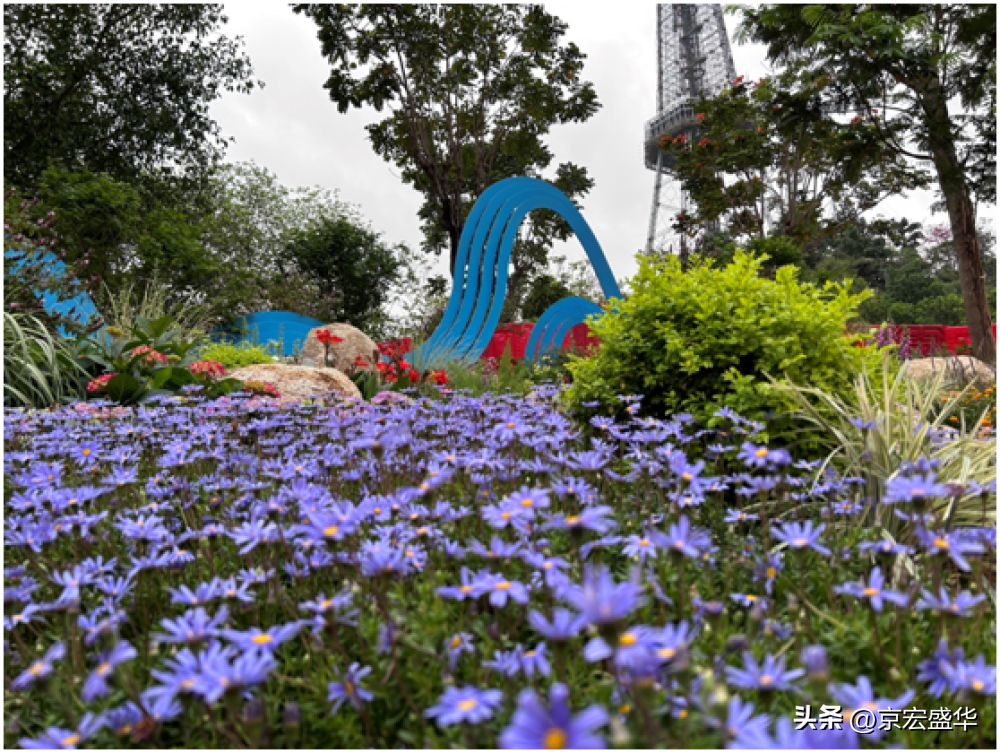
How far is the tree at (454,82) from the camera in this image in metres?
14.6

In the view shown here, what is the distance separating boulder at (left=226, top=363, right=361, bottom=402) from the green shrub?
49.3 inches

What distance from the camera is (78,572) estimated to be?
4.09ft

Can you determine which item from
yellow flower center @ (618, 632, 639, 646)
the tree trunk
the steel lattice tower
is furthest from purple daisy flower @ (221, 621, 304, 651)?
the steel lattice tower

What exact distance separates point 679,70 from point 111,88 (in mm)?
37548

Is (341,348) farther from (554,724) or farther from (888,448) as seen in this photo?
(554,724)

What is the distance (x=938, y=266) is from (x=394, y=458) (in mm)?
51385

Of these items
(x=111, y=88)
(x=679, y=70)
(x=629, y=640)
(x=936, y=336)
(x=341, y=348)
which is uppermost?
(x=679, y=70)

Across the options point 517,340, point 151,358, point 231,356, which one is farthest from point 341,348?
point 151,358

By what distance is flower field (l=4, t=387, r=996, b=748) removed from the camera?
2.86 ft

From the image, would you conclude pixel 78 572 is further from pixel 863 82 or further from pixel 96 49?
pixel 96 49

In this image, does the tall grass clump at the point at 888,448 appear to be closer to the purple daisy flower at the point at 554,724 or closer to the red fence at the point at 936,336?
the purple daisy flower at the point at 554,724

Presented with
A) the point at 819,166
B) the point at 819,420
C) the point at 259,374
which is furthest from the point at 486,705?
the point at 819,166

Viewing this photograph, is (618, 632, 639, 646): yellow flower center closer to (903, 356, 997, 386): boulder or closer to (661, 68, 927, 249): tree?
(903, 356, 997, 386): boulder

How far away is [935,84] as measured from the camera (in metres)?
10.4
